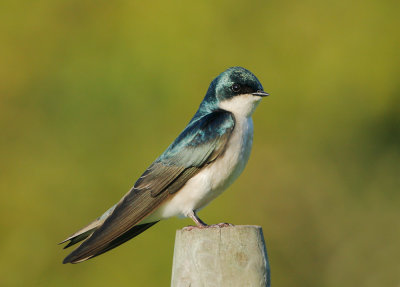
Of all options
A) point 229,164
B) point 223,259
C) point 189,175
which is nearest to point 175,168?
point 189,175

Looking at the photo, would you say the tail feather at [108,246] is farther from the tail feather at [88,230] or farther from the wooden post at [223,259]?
the wooden post at [223,259]

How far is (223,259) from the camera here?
2031 mm

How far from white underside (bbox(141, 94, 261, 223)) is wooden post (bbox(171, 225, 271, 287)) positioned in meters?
0.61

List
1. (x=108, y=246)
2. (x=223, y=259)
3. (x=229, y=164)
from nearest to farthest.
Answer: (x=223, y=259), (x=108, y=246), (x=229, y=164)

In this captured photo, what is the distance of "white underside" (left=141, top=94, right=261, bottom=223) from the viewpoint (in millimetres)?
2688

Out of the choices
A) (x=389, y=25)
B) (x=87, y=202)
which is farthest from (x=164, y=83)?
(x=389, y=25)

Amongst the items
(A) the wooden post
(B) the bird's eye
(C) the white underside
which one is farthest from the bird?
(A) the wooden post

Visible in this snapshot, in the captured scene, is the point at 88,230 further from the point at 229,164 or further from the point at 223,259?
the point at 223,259

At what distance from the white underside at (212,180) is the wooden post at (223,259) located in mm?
614

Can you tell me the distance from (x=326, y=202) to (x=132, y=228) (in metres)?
1.79

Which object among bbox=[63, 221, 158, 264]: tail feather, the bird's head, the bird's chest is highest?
the bird's head

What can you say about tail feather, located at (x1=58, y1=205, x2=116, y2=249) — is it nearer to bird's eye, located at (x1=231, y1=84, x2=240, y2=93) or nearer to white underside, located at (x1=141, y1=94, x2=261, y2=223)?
white underside, located at (x1=141, y1=94, x2=261, y2=223)

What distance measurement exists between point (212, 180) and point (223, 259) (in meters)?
0.68

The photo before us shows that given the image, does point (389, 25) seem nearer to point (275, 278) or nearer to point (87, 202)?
point (275, 278)
